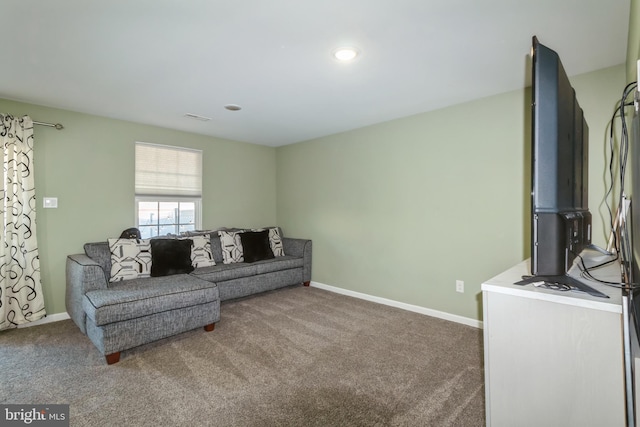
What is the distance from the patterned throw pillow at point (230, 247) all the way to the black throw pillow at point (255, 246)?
65 mm

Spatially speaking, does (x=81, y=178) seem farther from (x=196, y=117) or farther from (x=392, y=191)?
(x=392, y=191)

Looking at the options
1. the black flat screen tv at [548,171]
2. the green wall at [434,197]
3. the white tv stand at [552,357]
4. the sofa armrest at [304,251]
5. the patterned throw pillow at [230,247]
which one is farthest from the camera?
the sofa armrest at [304,251]

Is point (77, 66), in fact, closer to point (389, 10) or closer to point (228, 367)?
point (389, 10)

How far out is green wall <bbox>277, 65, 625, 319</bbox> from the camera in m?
2.78

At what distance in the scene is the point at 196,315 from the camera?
2.84 meters

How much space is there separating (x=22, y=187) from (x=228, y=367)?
2712 millimetres

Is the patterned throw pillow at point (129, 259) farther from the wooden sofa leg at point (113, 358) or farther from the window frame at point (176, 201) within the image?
the wooden sofa leg at point (113, 358)

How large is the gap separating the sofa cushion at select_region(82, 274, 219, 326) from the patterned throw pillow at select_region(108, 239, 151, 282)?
6.0 inches

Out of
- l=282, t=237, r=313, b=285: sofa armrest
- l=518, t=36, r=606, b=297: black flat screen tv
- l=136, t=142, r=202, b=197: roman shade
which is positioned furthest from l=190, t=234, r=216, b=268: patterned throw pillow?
l=518, t=36, r=606, b=297: black flat screen tv

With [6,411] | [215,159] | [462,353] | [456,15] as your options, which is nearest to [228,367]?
[6,411]

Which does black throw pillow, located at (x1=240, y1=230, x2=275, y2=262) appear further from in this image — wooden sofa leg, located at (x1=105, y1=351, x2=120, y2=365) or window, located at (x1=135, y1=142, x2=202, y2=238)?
wooden sofa leg, located at (x1=105, y1=351, x2=120, y2=365)

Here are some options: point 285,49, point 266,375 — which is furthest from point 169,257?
point 285,49


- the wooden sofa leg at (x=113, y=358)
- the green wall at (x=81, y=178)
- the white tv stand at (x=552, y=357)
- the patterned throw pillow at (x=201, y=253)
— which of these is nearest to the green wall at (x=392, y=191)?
the green wall at (x=81, y=178)

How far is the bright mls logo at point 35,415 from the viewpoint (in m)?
1.74
